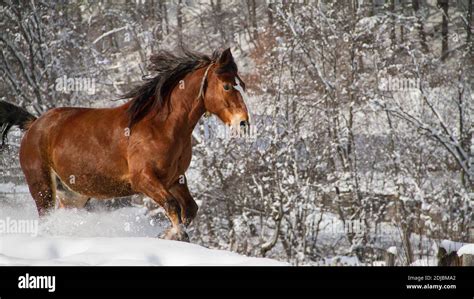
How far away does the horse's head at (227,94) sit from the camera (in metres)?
6.26

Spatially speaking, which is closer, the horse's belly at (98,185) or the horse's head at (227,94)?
the horse's head at (227,94)

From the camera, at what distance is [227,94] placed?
6.35 m

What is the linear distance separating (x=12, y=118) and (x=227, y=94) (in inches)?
116

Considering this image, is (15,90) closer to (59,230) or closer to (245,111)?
(59,230)

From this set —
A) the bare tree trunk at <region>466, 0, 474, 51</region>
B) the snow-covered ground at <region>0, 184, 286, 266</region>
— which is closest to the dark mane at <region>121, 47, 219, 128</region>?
the snow-covered ground at <region>0, 184, 286, 266</region>

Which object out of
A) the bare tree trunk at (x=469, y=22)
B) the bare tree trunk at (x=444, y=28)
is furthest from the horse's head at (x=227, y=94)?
the bare tree trunk at (x=444, y=28)

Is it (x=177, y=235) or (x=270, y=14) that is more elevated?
(x=270, y=14)

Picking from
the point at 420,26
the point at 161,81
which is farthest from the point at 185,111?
the point at 420,26

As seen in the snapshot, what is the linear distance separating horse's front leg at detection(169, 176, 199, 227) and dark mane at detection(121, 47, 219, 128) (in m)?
0.67

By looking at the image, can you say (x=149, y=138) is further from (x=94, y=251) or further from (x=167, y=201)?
(x=94, y=251)

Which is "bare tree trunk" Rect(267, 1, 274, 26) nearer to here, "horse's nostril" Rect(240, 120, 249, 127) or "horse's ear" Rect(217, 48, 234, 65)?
"horse's ear" Rect(217, 48, 234, 65)

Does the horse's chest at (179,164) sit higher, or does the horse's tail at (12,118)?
the horse's tail at (12,118)

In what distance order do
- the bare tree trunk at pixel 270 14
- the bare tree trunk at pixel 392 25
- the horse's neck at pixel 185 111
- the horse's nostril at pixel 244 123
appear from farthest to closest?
1. the bare tree trunk at pixel 392 25
2. the bare tree trunk at pixel 270 14
3. the horse's neck at pixel 185 111
4. the horse's nostril at pixel 244 123

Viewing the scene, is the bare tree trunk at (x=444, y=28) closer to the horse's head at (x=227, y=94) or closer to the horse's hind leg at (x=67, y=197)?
the horse's hind leg at (x=67, y=197)
